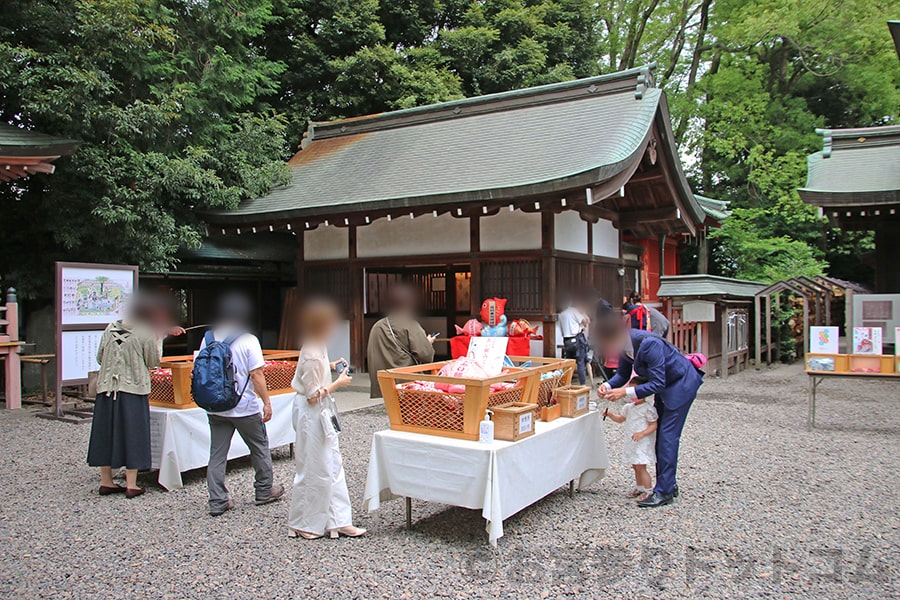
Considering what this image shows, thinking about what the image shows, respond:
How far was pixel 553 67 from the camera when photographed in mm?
19609

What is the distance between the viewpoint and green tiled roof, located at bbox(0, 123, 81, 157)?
7.47 metres

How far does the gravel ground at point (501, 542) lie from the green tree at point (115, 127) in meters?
4.76

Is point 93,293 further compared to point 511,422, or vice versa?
point 93,293

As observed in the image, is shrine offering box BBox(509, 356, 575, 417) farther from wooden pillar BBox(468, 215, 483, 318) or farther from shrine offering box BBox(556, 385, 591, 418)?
wooden pillar BBox(468, 215, 483, 318)

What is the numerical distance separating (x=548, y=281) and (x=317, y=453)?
6.47 m

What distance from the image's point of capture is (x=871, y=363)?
6918mm

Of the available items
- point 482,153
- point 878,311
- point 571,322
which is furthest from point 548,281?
point 878,311

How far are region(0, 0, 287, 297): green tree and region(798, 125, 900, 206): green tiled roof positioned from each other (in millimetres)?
9759

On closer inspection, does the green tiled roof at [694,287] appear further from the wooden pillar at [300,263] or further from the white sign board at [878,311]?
the wooden pillar at [300,263]

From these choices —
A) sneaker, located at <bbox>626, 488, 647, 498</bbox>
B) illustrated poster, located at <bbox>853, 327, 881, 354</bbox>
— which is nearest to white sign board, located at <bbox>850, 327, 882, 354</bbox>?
illustrated poster, located at <bbox>853, 327, 881, 354</bbox>

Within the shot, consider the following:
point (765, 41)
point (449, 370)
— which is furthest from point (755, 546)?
point (765, 41)

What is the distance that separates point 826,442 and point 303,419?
5.42 meters

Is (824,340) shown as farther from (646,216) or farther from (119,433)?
(119,433)

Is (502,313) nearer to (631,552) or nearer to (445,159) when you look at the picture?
(445,159)
